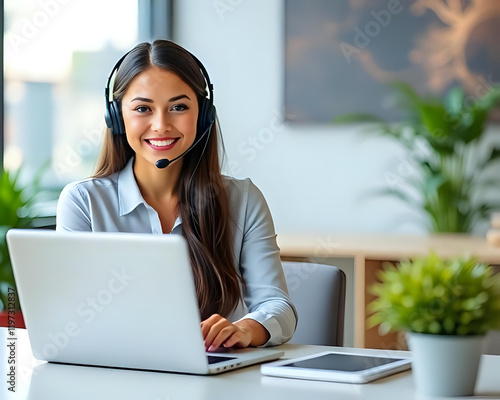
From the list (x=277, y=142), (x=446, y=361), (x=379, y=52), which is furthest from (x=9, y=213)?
(x=446, y=361)

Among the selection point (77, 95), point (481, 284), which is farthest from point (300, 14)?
point (481, 284)

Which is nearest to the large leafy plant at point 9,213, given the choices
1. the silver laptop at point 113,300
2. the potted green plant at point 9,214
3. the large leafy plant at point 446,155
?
the potted green plant at point 9,214

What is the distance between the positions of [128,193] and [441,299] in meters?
0.91

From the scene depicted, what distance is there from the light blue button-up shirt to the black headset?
0.11 metres

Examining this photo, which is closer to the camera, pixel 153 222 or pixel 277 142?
pixel 153 222

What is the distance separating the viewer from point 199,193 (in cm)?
179

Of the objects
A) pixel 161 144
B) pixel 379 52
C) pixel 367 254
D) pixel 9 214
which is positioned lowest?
pixel 367 254

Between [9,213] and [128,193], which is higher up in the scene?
[128,193]

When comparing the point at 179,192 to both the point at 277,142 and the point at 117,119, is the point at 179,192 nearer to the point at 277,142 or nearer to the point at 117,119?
the point at 117,119

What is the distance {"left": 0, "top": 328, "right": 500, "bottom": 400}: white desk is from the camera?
1068 mm

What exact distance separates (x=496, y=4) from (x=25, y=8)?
6.44 ft

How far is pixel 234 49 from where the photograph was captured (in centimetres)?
383

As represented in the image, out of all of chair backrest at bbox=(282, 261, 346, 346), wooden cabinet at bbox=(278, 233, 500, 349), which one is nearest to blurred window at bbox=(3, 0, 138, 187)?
wooden cabinet at bbox=(278, 233, 500, 349)

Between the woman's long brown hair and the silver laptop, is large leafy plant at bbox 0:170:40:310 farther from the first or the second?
the silver laptop
